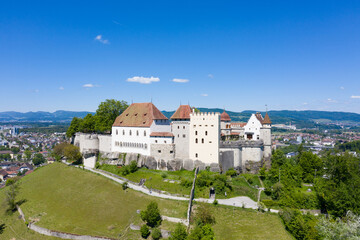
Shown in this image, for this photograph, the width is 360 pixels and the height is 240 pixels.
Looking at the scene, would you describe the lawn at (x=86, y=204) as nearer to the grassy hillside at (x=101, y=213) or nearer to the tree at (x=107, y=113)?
the grassy hillside at (x=101, y=213)

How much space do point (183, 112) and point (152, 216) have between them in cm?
2442

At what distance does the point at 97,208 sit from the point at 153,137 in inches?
720

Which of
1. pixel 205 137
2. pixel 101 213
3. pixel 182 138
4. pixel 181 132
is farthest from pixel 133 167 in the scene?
pixel 205 137

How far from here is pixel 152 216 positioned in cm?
3675

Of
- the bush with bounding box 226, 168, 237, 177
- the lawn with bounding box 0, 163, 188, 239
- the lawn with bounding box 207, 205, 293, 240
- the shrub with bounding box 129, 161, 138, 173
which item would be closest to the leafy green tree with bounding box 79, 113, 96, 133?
the lawn with bounding box 0, 163, 188, 239

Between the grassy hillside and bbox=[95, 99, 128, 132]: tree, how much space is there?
1605 centimetres

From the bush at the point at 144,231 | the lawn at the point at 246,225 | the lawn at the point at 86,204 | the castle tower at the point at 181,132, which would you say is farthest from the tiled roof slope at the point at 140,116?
the lawn at the point at 246,225

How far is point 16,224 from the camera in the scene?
43812 millimetres

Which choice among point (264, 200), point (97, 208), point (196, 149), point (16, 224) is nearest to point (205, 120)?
point (196, 149)

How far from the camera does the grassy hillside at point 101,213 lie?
36750 millimetres

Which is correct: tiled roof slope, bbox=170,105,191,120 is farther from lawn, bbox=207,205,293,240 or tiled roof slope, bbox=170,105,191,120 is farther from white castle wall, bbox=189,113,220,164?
lawn, bbox=207,205,293,240

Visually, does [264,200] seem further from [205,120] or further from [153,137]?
[153,137]

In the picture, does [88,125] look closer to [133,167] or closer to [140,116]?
[140,116]

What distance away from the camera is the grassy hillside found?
36750mm
